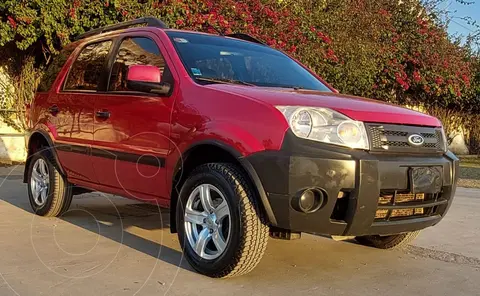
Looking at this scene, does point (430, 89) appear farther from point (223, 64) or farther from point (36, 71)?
point (223, 64)

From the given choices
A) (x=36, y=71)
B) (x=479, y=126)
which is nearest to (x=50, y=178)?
(x=36, y=71)

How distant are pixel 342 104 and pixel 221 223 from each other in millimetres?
1205

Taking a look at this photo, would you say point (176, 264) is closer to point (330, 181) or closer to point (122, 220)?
point (330, 181)

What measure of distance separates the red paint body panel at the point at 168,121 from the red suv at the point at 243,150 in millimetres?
11

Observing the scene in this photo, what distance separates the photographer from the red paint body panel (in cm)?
378

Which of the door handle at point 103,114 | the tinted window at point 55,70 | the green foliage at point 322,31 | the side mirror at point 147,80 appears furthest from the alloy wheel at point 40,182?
the green foliage at point 322,31

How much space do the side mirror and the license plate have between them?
196 centimetres

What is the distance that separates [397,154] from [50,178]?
3.86 meters

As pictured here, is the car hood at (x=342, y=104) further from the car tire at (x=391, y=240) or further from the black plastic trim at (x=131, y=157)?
the car tire at (x=391, y=240)

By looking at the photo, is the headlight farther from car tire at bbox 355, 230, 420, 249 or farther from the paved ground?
car tire at bbox 355, 230, 420, 249

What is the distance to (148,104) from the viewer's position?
14.9 ft

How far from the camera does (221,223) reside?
402cm

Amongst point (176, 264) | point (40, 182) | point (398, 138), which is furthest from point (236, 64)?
point (40, 182)

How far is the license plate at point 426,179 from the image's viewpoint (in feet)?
12.5
